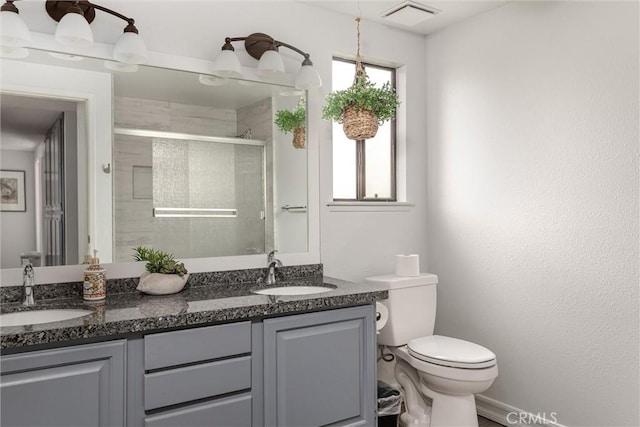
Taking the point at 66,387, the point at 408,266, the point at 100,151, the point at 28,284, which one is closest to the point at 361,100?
the point at 408,266

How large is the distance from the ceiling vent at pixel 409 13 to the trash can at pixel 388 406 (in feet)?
6.50

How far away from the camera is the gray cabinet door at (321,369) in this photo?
1868 mm

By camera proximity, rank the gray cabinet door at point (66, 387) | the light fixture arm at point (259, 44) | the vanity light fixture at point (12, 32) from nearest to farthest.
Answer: the gray cabinet door at point (66, 387), the vanity light fixture at point (12, 32), the light fixture arm at point (259, 44)

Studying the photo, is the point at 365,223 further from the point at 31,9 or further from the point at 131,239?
the point at 31,9

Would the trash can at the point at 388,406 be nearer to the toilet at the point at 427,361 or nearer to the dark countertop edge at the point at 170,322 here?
the toilet at the point at 427,361

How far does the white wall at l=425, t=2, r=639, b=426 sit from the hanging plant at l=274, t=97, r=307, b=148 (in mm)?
971

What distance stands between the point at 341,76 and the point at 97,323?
205cm

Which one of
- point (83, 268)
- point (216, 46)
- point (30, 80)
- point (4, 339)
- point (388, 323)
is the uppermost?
point (216, 46)

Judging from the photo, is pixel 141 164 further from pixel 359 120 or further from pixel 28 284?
pixel 359 120

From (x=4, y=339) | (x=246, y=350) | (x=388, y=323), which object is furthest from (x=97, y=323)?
(x=388, y=323)

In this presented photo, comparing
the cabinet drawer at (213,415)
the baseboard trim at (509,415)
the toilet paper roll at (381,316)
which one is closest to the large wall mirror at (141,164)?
the toilet paper roll at (381,316)

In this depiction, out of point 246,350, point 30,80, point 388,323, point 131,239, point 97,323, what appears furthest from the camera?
point 388,323

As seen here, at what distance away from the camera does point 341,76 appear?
2.97 meters

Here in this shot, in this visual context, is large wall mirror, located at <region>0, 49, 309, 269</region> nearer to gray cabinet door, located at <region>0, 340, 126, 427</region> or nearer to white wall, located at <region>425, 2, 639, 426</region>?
gray cabinet door, located at <region>0, 340, 126, 427</region>
